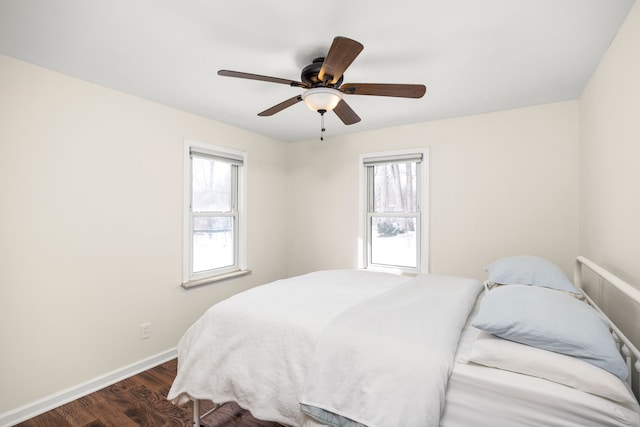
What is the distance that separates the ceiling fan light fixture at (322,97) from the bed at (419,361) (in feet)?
4.09

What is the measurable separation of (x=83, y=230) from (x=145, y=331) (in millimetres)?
1045

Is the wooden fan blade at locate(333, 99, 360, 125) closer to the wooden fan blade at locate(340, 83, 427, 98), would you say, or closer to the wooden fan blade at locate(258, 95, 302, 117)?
the wooden fan blade at locate(340, 83, 427, 98)

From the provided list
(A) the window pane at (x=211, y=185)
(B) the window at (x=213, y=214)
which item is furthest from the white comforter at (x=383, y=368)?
(A) the window pane at (x=211, y=185)

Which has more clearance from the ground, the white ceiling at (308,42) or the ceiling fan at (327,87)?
the white ceiling at (308,42)

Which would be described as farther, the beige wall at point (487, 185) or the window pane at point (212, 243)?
the window pane at point (212, 243)

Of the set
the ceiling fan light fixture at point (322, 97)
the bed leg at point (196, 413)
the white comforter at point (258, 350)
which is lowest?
the bed leg at point (196, 413)

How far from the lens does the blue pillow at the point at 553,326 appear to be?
1.17 metres

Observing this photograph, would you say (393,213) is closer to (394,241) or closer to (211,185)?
(394,241)

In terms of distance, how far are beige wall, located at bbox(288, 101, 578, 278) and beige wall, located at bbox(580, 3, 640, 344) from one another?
367mm

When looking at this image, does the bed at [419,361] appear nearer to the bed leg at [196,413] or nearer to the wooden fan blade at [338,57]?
the bed leg at [196,413]

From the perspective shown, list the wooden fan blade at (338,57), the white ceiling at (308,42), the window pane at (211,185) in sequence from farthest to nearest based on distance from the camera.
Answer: the window pane at (211,185) < the white ceiling at (308,42) < the wooden fan blade at (338,57)

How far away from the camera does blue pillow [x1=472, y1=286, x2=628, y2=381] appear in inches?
46.2

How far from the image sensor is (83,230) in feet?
7.97

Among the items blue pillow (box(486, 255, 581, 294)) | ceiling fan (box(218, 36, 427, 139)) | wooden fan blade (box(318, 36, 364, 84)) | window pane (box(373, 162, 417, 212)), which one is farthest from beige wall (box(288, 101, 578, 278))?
wooden fan blade (box(318, 36, 364, 84))
